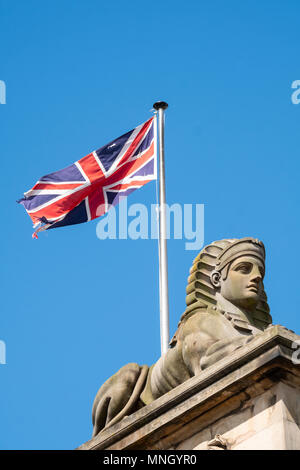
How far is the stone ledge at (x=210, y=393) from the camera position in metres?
14.3

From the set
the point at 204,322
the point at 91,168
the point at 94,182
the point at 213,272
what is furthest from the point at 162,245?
the point at 204,322

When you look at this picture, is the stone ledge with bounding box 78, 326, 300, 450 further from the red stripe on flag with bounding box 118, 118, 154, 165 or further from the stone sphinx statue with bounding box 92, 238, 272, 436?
the red stripe on flag with bounding box 118, 118, 154, 165

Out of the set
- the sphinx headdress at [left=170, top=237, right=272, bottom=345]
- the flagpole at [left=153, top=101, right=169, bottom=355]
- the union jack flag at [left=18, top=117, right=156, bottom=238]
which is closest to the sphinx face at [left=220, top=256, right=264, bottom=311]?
the sphinx headdress at [left=170, top=237, right=272, bottom=345]

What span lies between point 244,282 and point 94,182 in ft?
27.3

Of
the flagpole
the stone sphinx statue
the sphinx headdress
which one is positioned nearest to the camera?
the stone sphinx statue

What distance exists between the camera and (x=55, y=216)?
2433 cm

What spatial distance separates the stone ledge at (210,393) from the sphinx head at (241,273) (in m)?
1.99

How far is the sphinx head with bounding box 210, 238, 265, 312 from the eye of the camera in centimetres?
1670

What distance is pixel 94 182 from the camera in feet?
80.7

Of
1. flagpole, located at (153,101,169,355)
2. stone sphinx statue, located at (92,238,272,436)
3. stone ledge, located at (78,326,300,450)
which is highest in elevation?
flagpole, located at (153,101,169,355)

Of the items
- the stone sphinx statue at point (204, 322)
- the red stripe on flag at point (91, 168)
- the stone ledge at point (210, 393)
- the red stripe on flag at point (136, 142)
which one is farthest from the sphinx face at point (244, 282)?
the red stripe on flag at point (136, 142)

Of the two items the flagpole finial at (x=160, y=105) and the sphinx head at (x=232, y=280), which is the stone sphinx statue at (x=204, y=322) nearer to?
the sphinx head at (x=232, y=280)
